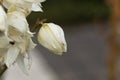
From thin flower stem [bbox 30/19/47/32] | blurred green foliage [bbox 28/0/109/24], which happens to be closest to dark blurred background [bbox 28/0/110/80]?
blurred green foliage [bbox 28/0/109/24]

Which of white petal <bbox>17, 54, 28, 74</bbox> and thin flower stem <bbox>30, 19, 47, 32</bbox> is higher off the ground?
thin flower stem <bbox>30, 19, 47, 32</bbox>

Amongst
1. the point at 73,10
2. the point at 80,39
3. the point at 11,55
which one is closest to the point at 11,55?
the point at 11,55

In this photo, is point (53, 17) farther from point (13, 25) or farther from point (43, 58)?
point (13, 25)

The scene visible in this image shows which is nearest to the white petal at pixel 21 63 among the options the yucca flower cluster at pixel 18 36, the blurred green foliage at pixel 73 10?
the yucca flower cluster at pixel 18 36

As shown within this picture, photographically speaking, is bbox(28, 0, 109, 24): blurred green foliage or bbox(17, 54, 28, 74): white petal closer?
bbox(17, 54, 28, 74): white petal

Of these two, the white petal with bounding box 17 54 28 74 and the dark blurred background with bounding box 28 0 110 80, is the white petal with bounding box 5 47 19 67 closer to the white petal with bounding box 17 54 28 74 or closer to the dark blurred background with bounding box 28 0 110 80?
the white petal with bounding box 17 54 28 74

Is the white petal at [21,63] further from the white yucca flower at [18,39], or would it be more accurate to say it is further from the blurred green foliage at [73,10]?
the blurred green foliage at [73,10]

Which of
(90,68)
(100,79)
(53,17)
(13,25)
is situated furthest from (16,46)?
(53,17)
